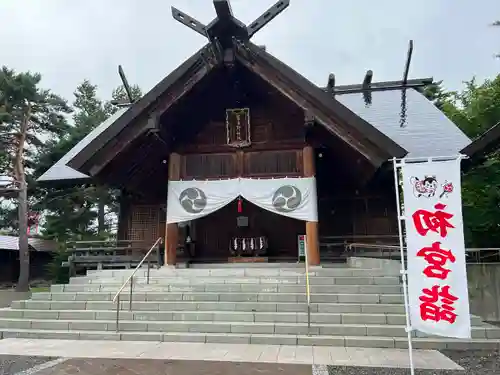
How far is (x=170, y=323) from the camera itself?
7066 millimetres

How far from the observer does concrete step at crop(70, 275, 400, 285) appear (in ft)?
26.5

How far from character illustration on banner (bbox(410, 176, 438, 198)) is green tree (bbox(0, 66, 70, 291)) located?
75.6 feet

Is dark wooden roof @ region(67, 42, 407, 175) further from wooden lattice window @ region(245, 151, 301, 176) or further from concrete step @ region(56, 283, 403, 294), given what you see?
concrete step @ region(56, 283, 403, 294)

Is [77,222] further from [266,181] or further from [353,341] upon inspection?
[353,341]

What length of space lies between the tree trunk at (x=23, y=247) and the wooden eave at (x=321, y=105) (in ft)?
61.9

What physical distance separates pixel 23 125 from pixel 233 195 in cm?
2002

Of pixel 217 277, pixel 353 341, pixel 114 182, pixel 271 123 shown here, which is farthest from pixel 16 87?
pixel 353 341

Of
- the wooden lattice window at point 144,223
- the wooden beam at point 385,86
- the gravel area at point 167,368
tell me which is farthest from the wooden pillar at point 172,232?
the wooden beam at point 385,86

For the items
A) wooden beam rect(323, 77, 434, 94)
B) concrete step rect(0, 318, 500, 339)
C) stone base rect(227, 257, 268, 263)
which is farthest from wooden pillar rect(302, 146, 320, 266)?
wooden beam rect(323, 77, 434, 94)

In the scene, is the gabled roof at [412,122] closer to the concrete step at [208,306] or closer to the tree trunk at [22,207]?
the concrete step at [208,306]

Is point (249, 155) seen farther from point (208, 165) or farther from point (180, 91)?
point (180, 91)

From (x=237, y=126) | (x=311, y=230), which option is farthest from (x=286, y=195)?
(x=237, y=126)

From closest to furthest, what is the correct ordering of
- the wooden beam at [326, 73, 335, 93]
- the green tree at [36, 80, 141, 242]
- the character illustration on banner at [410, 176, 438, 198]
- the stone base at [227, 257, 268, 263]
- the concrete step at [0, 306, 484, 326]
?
the character illustration on banner at [410, 176, 438, 198] → the concrete step at [0, 306, 484, 326] → the stone base at [227, 257, 268, 263] → the wooden beam at [326, 73, 335, 93] → the green tree at [36, 80, 141, 242]

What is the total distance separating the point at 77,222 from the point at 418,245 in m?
25.3
